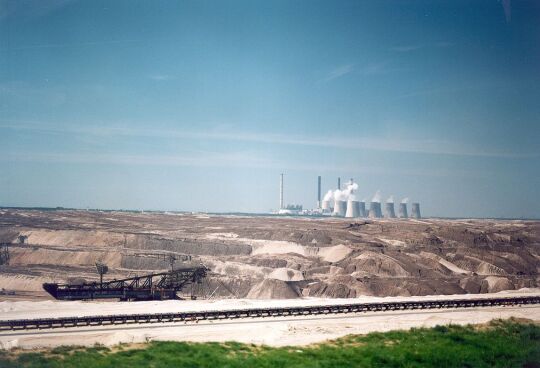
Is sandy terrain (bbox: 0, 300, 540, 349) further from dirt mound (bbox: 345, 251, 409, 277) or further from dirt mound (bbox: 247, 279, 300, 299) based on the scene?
dirt mound (bbox: 345, 251, 409, 277)

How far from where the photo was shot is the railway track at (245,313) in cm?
2355

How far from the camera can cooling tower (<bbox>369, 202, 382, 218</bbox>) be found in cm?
15762

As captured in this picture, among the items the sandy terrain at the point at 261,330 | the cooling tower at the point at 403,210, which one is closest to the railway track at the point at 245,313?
the sandy terrain at the point at 261,330

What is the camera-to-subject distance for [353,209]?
6275 inches

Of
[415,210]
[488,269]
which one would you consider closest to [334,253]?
[488,269]

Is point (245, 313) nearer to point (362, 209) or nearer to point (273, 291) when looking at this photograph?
point (273, 291)

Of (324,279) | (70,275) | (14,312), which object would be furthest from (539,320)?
(70,275)

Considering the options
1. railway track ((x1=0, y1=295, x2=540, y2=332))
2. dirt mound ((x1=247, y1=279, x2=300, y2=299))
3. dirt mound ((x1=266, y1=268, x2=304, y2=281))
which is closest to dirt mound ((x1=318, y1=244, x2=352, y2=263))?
dirt mound ((x1=266, y1=268, x2=304, y2=281))

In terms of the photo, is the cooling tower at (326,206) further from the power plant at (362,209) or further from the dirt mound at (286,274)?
the dirt mound at (286,274)

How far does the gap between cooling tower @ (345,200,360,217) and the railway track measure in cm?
12339

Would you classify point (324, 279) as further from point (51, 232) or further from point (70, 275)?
point (51, 232)

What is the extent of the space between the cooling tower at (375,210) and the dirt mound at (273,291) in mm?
121464

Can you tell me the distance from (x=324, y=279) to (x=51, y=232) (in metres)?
50.0

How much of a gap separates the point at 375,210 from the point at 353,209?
813cm
